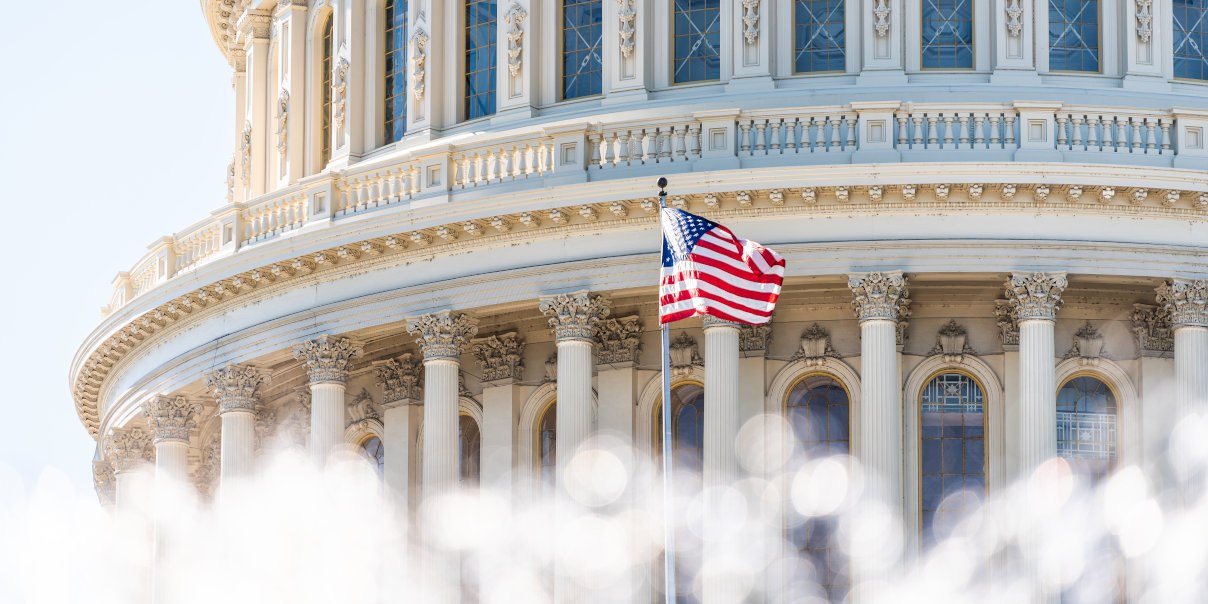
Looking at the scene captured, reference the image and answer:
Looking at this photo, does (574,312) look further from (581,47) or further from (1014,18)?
(1014,18)

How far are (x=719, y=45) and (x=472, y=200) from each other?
5.46 meters

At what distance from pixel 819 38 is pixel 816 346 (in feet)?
18.1

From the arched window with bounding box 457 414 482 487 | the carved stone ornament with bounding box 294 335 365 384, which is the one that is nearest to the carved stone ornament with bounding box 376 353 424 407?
the arched window with bounding box 457 414 482 487

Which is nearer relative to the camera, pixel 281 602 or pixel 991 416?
pixel 991 416

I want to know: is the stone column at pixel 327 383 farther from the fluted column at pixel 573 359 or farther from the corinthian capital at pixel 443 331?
the fluted column at pixel 573 359

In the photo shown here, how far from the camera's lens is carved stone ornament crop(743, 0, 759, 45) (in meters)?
53.2

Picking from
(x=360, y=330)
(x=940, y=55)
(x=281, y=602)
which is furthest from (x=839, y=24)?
(x=281, y=602)

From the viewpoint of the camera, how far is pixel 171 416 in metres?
58.0

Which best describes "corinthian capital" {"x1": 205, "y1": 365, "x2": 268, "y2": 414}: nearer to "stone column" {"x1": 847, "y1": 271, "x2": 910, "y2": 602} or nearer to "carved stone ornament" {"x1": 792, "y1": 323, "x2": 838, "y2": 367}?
"carved stone ornament" {"x1": 792, "y1": 323, "x2": 838, "y2": 367}

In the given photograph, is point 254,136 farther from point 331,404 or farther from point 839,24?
point 839,24

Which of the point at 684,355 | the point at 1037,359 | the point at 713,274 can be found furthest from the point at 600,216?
the point at 1037,359

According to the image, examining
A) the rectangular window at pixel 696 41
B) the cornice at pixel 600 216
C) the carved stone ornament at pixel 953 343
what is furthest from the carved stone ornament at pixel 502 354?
the carved stone ornament at pixel 953 343

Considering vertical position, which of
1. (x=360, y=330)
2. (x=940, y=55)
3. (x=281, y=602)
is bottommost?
(x=281, y=602)

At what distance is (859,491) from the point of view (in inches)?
1965
